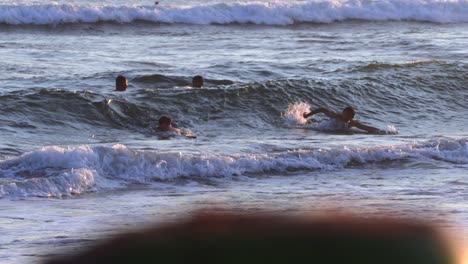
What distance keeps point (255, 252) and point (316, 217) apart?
2481 millimetres

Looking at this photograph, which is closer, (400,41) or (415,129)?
(415,129)

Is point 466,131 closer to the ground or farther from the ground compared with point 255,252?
closer to the ground

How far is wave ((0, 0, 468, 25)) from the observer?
101 feet

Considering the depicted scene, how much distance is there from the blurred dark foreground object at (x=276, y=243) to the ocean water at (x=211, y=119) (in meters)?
0.37

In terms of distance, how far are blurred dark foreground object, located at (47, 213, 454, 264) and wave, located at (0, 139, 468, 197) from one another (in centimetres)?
205

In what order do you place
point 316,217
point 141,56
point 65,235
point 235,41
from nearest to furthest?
point 65,235 < point 316,217 < point 141,56 < point 235,41

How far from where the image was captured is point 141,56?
2389cm

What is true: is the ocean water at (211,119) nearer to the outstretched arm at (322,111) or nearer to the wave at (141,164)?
the wave at (141,164)

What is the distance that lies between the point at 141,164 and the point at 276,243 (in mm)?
4694

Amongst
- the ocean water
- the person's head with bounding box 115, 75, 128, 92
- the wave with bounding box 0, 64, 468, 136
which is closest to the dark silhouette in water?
the ocean water

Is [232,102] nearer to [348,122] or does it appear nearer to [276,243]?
[348,122]

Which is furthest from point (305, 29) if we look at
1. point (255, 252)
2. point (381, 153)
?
point (255, 252)

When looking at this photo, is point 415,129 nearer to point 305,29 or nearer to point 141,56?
point 141,56

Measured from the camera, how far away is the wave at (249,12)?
101 ft
